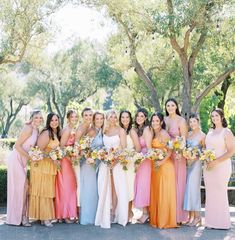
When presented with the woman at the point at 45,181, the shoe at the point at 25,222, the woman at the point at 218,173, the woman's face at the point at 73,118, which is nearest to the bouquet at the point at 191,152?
the woman at the point at 218,173

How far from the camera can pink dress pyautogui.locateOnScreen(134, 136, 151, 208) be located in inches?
350

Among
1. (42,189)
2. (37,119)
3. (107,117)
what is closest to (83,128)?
(107,117)

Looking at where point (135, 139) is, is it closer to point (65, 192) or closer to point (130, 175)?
point (130, 175)

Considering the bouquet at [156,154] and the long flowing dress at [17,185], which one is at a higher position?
the bouquet at [156,154]

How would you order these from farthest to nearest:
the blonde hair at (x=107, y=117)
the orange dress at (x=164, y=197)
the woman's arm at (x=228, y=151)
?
the blonde hair at (x=107, y=117) < the orange dress at (x=164, y=197) < the woman's arm at (x=228, y=151)

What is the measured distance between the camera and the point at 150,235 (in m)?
8.13

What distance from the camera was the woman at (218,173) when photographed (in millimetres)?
8599

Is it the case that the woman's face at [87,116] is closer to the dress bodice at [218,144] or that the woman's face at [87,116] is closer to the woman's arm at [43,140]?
the woman's arm at [43,140]

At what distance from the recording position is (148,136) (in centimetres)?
889

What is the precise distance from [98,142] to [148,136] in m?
0.96

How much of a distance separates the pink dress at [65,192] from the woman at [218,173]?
8.37 ft

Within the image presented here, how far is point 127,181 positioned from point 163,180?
2.47 feet

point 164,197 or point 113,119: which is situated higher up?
point 113,119

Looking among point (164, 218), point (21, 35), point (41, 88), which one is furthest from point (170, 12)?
point (41, 88)
